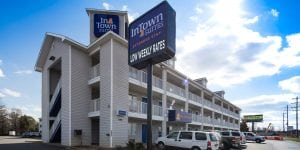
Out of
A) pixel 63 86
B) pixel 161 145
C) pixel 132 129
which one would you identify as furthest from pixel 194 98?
pixel 63 86

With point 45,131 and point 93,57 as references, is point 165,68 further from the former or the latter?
point 45,131

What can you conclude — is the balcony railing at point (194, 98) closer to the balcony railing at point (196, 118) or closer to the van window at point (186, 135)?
the balcony railing at point (196, 118)

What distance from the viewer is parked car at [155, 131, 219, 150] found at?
18938 millimetres

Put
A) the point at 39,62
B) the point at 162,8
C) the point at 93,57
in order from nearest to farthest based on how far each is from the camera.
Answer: the point at 162,8, the point at 93,57, the point at 39,62

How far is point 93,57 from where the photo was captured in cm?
2577

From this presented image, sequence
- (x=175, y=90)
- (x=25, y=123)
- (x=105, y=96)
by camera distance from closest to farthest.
→ (x=105, y=96) → (x=175, y=90) → (x=25, y=123)

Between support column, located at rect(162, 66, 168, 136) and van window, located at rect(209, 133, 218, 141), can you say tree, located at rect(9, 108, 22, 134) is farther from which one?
van window, located at rect(209, 133, 218, 141)

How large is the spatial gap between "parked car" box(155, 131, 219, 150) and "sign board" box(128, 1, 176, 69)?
22.8ft

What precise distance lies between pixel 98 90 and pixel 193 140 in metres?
10.7

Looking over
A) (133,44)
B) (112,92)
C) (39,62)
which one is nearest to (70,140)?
(112,92)

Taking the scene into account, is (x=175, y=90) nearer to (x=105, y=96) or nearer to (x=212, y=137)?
(x=105, y=96)

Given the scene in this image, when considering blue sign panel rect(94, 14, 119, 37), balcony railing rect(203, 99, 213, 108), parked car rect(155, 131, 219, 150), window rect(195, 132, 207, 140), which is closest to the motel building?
blue sign panel rect(94, 14, 119, 37)

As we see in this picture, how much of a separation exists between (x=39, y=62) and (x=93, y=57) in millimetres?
8166

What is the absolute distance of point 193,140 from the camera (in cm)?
1952
